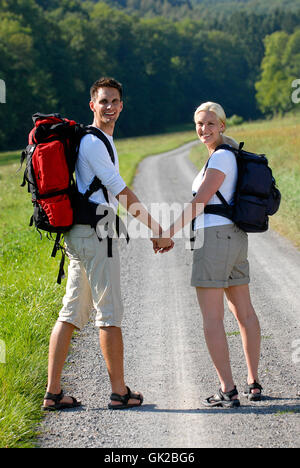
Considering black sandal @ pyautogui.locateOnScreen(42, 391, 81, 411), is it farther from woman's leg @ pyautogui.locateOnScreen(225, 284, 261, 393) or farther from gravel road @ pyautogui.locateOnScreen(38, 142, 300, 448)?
woman's leg @ pyautogui.locateOnScreen(225, 284, 261, 393)

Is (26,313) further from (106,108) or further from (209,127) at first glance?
(209,127)

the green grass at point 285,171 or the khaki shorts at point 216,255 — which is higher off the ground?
the khaki shorts at point 216,255

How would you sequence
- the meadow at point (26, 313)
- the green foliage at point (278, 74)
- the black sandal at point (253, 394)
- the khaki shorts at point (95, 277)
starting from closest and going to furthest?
the meadow at point (26, 313) < the khaki shorts at point (95, 277) < the black sandal at point (253, 394) < the green foliage at point (278, 74)

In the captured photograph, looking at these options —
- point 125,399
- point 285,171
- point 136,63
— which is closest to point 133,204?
point 125,399

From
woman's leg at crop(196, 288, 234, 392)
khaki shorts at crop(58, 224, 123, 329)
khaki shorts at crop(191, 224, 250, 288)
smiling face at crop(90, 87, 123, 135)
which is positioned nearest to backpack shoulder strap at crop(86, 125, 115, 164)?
smiling face at crop(90, 87, 123, 135)

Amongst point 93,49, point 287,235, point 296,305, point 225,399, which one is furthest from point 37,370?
point 93,49

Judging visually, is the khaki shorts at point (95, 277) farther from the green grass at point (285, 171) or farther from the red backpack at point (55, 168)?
the green grass at point (285, 171)

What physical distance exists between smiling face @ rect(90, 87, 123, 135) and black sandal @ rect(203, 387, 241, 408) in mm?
1987

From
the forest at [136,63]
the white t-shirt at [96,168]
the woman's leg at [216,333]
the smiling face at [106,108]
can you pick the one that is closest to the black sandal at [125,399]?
the woman's leg at [216,333]

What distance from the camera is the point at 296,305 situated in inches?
261

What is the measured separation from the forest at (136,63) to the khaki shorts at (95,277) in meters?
54.4

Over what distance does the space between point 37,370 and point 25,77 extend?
59.9 m

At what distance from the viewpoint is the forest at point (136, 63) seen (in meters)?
60.5

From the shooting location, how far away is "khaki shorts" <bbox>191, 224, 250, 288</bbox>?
401cm
